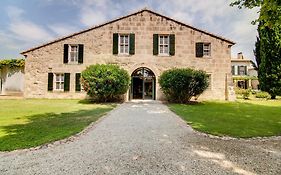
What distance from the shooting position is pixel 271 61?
952 inches

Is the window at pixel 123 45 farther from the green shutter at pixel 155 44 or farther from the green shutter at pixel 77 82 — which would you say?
the green shutter at pixel 77 82

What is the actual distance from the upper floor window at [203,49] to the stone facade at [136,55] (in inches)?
13.2

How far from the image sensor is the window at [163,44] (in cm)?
2161

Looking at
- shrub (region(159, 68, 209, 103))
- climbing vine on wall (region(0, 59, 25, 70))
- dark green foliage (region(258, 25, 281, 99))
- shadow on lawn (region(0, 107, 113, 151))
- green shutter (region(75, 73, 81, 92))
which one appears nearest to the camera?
shadow on lawn (region(0, 107, 113, 151))

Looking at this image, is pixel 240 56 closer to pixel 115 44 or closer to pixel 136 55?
pixel 136 55

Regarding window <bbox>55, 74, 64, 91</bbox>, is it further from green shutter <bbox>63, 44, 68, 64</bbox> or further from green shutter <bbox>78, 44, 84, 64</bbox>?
green shutter <bbox>78, 44, 84, 64</bbox>

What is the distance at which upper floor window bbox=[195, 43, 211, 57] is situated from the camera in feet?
70.3

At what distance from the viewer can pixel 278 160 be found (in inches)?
188

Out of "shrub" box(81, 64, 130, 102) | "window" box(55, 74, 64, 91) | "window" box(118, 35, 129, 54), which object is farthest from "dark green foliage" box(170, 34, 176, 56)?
"window" box(55, 74, 64, 91)

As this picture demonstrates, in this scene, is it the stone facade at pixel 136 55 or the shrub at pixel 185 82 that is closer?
the shrub at pixel 185 82

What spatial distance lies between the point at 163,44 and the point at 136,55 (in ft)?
9.37

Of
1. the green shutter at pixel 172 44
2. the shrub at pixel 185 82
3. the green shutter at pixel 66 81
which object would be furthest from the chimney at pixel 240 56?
the green shutter at pixel 66 81

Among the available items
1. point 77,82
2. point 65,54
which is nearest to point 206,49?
point 77,82

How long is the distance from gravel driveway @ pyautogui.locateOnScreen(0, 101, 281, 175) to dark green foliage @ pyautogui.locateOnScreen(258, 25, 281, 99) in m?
20.2
